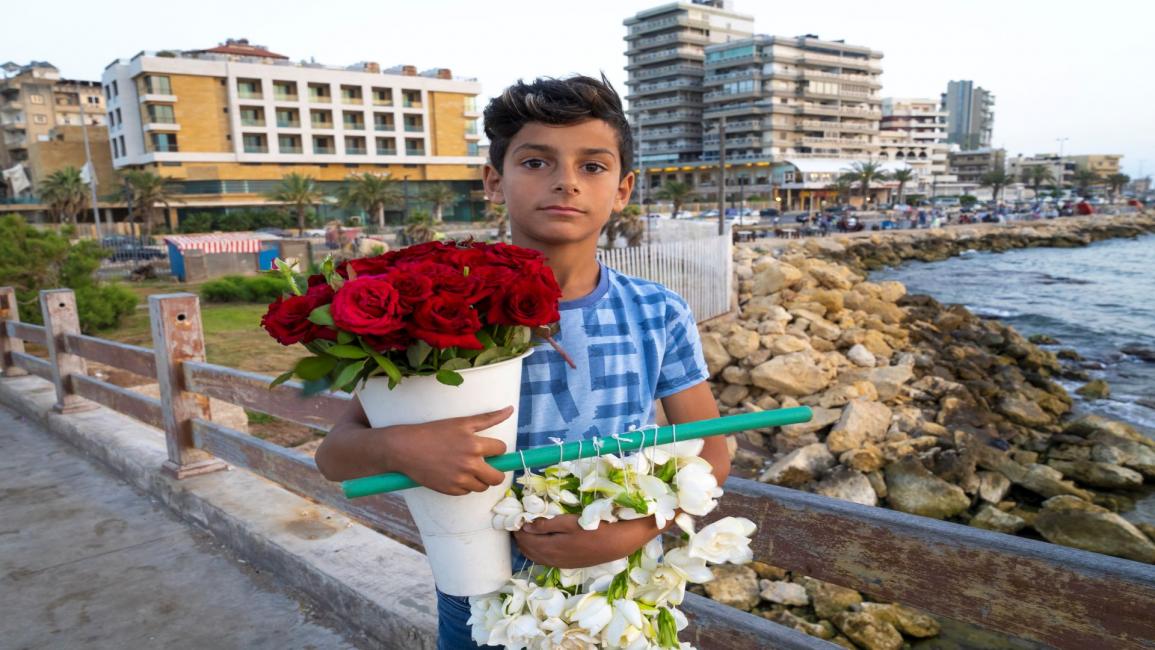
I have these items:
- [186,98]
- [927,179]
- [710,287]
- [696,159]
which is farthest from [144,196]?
[927,179]

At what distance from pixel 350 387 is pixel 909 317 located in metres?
19.0

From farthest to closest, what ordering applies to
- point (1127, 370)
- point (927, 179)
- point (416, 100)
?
point (927, 179) → point (416, 100) → point (1127, 370)

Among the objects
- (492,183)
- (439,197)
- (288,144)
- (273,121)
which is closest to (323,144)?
(288,144)

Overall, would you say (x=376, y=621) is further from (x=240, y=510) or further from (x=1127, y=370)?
(x=1127, y=370)

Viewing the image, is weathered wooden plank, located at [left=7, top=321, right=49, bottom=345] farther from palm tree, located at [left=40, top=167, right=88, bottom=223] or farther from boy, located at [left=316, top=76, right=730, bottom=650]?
palm tree, located at [left=40, top=167, right=88, bottom=223]

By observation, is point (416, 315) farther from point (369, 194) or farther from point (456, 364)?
point (369, 194)

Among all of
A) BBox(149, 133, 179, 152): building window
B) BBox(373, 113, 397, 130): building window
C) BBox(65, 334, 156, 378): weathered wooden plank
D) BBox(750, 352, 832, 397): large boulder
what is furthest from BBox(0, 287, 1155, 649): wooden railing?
BBox(373, 113, 397, 130): building window

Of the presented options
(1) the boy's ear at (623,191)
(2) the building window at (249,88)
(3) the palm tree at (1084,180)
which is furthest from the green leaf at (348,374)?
(3) the palm tree at (1084,180)

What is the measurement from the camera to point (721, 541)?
121cm

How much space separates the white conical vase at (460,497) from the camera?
3.99ft

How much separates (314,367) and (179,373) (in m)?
3.59

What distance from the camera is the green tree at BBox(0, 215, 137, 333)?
1115 cm

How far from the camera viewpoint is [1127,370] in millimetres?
15648

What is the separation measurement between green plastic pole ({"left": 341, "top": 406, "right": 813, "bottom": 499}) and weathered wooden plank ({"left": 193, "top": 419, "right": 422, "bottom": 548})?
1292 millimetres
